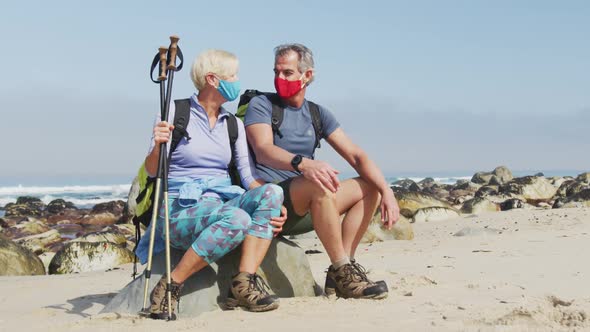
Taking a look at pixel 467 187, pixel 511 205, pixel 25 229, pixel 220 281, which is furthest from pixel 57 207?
pixel 220 281

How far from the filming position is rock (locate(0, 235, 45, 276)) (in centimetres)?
1016

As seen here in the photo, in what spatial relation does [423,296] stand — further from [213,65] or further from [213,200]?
[213,65]

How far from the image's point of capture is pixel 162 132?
5172 millimetres

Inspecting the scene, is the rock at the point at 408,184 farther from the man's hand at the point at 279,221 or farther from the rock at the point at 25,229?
the man's hand at the point at 279,221

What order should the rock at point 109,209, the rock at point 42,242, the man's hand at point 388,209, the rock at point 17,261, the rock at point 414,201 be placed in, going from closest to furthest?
the man's hand at point 388,209
the rock at point 17,261
the rock at point 42,242
the rock at point 414,201
the rock at point 109,209

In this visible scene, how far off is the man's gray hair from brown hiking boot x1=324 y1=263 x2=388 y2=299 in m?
1.62

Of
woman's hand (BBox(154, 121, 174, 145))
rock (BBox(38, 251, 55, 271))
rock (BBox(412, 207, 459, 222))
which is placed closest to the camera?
woman's hand (BBox(154, 121, 174, 145))

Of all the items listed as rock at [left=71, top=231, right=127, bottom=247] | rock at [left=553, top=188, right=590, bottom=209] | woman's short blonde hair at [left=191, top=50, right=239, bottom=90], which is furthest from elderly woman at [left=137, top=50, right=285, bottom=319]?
rock at [left=553, top=188, right=590, bottom=209]

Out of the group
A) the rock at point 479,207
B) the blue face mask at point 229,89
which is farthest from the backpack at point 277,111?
the rock at point 479,207

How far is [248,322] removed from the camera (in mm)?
5062

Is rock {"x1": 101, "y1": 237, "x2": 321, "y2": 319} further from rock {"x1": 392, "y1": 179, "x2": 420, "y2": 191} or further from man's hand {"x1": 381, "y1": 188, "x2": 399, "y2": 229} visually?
rock {"x1": 392, "y1": 179, "x2": 420, "y2": 191}

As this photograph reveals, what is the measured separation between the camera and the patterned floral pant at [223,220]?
17.3ft

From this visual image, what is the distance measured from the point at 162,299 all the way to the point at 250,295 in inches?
26.0

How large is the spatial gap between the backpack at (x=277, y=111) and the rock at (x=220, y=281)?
3.17 feet
